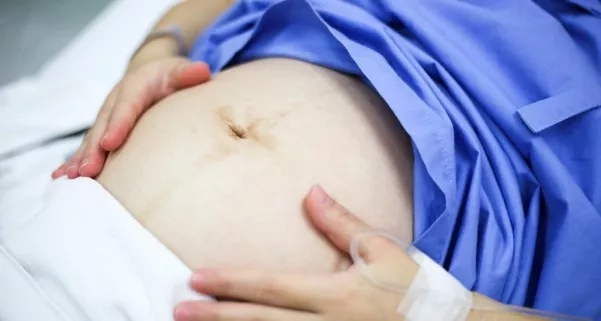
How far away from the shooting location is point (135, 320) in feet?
1.71

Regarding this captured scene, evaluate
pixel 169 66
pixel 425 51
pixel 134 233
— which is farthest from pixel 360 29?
pixel 134 233

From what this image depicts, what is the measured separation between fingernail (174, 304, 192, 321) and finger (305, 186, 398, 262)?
140mm

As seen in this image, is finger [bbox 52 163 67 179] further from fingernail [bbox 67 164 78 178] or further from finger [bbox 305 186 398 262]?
finger [bbox 305 186 398 262]

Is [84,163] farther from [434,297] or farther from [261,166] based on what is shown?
[434,297]

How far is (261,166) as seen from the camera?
2.01ft

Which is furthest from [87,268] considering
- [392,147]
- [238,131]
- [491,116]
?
[491,116]

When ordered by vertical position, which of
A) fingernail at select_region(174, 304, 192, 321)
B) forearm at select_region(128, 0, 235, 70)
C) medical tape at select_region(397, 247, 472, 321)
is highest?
forearm at select_region(128, 0, 235, 70)

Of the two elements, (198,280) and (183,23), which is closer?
(198,280)

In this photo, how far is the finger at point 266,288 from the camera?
518 millimetres

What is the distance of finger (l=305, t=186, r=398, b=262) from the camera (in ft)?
1.82

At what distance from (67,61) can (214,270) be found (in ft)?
1.81

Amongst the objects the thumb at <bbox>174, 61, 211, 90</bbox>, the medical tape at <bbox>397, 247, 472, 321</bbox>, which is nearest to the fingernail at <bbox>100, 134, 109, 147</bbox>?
the thumb at <bbox>174, 61, 211, 90</bbox>

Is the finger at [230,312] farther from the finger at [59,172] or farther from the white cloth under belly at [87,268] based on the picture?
the finger at [59,172]

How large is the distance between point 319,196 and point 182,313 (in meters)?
0.16
